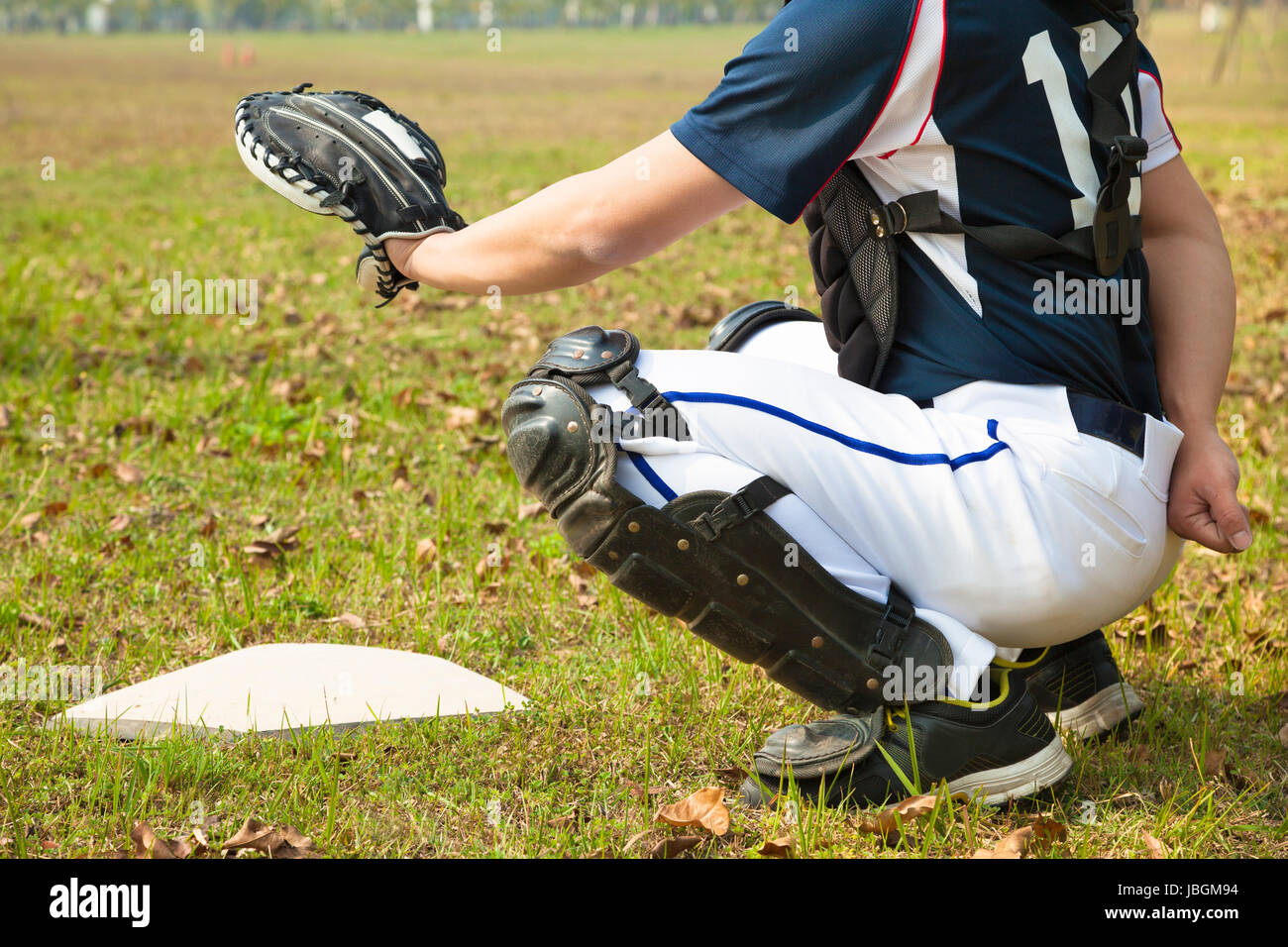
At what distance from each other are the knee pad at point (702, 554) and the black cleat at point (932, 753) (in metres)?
0.07

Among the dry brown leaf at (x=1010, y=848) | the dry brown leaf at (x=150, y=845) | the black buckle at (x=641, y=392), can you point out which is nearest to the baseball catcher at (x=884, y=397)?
the black buckle at (x=641, y=392)

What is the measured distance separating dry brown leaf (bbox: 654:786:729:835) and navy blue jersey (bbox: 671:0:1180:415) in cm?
85

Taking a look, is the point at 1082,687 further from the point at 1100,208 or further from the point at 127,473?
the point at 127,473

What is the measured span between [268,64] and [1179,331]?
166 ft

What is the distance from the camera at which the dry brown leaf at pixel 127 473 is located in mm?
3715

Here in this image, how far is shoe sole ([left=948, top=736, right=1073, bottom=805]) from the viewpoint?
2.05 metres

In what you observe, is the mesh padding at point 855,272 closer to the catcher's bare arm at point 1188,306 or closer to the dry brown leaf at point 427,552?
the catcher's bare arm at point 1188,306

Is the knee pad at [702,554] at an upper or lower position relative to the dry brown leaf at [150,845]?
upper

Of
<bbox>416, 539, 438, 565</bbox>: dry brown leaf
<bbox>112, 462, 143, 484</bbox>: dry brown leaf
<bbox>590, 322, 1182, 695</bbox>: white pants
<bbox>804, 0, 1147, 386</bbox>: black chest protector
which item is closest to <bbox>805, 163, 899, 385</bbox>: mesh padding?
<bbox>804, 0, 1147, 386</bbox>: black chest protector

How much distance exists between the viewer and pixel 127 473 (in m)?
3.74

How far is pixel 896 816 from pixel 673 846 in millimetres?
407

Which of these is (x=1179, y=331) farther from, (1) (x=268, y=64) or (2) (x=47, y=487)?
(1) (x=268, y=64)

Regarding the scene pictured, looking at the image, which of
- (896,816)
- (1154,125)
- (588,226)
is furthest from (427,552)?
(1154,125)

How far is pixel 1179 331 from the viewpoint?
7.59 feet
